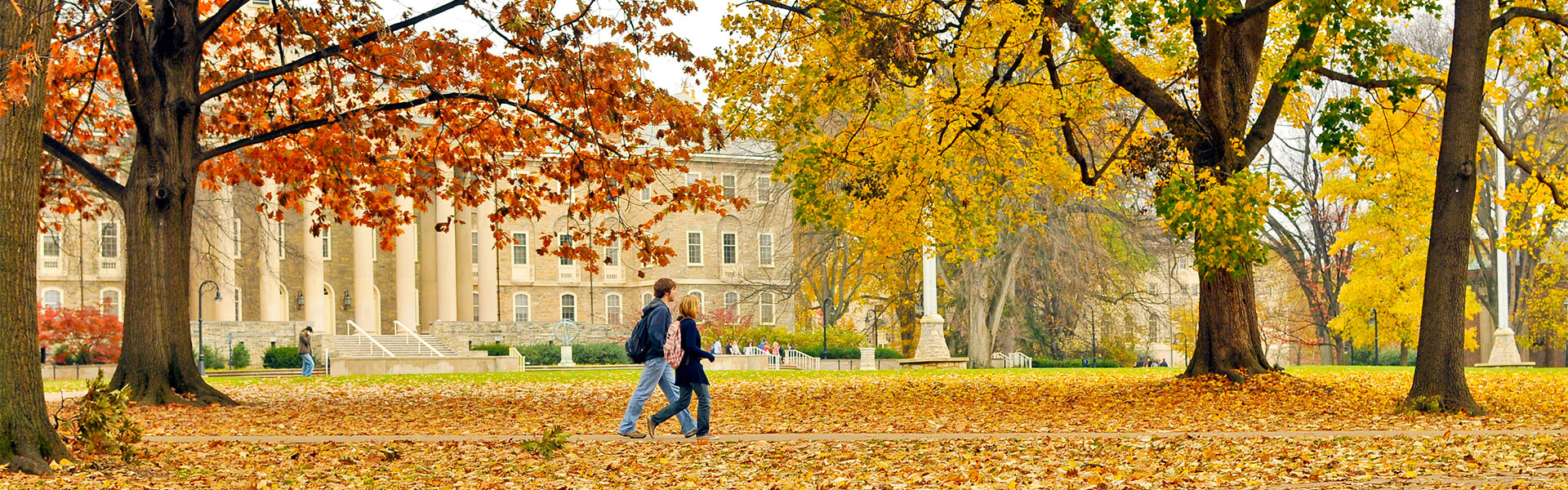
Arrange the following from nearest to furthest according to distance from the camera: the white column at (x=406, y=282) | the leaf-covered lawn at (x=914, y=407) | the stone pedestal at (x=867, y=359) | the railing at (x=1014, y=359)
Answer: the leaf-covered lawn at (x=914, y=407), the stone pedestal at (x=867, y=359), the railing at (x=1014, y=359), the white column at (x=406, y=282)

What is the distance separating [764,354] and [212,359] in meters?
17.7

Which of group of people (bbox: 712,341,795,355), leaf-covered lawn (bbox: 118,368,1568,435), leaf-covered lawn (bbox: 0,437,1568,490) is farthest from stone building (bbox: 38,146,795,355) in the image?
leaf-covered lawn (bbox: 0,437,1568,490)

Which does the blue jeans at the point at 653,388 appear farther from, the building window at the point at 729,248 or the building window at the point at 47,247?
the building window at the point at 729,248

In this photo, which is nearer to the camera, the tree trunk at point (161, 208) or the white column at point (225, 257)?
the tree trunk at point (161, 208)

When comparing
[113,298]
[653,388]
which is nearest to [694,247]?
[113,298]

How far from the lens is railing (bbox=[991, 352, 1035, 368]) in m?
48.0

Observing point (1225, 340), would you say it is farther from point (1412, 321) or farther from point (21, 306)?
point (1412, 321)

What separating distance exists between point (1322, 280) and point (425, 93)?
131 ft

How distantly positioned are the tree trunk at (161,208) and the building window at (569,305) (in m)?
56.2

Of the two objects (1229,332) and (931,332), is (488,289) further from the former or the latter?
(1229,332)

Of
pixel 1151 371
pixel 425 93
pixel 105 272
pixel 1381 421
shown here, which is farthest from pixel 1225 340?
pixel 105 272

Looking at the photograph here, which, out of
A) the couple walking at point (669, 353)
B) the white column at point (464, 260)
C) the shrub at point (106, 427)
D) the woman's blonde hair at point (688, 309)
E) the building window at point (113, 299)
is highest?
the white column at point (464, 260)

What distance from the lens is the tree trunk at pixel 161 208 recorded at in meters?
18.2

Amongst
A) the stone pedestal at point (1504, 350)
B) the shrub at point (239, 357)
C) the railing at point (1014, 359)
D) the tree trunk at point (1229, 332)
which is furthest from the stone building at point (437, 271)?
the tree trunk at point (1229, 332)
